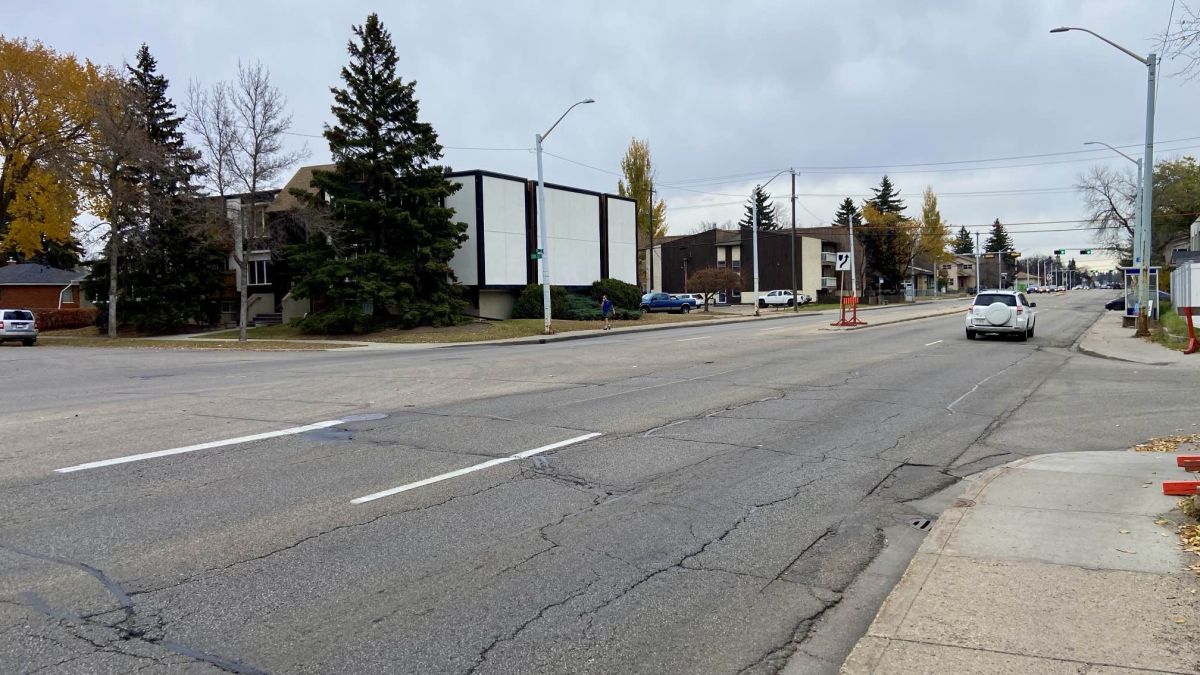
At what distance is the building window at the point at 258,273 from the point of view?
169 ft

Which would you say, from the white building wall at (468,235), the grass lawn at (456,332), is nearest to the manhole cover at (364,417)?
the grass lawn at (456,332)

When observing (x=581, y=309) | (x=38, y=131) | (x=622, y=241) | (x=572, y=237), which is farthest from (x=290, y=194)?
(x=622, y=241)

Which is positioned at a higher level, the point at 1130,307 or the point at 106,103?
the point at 106,103

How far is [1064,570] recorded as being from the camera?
491 cm

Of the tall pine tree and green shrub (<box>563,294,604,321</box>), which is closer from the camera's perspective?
green shrub (<box>563,294,604,321</box>)

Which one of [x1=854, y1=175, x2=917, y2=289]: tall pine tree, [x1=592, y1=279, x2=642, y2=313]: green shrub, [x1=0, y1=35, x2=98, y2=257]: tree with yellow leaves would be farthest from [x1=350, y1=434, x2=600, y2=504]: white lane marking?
[x1=854, y1=175, x2=917, y2=289]: tall pine tree

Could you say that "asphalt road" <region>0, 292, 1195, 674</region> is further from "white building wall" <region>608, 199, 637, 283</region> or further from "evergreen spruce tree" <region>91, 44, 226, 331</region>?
"white building wall" <region>608, 199, 637, 283</region>

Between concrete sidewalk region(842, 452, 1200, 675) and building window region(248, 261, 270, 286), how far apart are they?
51.2 m

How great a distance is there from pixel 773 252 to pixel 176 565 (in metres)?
85.9

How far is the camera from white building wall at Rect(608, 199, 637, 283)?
52.5 m

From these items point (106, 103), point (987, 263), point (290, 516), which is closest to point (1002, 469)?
point (290, 516)

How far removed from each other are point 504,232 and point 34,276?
42.8m

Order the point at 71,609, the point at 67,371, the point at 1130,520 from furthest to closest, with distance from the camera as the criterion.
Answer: the point at 67,371, the point at 1130,520, the point at 71,609

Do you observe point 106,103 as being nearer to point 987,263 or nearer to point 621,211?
point 621,211
